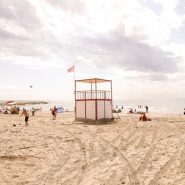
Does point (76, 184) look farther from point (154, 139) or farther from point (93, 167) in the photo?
point (154, 139)

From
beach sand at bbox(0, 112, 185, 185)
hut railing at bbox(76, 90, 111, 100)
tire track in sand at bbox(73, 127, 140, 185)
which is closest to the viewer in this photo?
tire track in sand at bbox(73, 127, 140, 185)

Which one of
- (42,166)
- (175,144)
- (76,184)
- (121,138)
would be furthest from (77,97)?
(76,184)

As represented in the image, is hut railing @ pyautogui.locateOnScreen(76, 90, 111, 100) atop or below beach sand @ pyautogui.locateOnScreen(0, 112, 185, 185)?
atop

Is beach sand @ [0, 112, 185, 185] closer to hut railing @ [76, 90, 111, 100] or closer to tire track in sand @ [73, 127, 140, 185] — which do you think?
tire track in sand @ [73, 127, 140, 185]

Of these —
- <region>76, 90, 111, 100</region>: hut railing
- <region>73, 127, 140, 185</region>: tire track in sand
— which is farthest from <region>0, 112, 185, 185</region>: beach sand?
<region>76, 90, 111, 100</region>: hut railing

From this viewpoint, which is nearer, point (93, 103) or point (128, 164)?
point (128, 164)

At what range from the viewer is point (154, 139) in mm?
20750

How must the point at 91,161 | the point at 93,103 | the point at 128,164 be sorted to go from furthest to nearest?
the point at 93,103 → the point at 91,161 → the point at 128,164

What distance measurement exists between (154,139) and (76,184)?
11.0 meters

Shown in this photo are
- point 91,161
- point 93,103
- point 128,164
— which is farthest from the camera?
point 93,103

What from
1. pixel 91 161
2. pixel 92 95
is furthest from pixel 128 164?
pixel 92 95

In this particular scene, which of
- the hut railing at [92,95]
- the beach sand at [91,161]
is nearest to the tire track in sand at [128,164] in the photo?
the beach sand at [91,161]

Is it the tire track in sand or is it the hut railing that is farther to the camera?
the hut railing

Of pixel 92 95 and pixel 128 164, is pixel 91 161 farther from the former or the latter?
pixel 92 95
